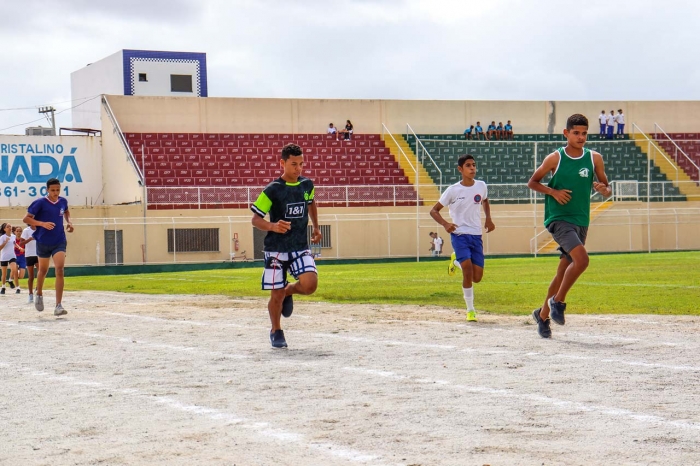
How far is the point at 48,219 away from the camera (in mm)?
15227

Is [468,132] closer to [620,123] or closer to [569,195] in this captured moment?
[620,123]

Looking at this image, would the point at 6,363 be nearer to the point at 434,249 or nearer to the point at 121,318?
the point at 121,318

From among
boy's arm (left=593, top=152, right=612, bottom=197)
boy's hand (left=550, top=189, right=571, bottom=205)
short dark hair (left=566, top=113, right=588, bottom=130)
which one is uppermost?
short dark hair (left=566, top=113, right=588, bottom=130)

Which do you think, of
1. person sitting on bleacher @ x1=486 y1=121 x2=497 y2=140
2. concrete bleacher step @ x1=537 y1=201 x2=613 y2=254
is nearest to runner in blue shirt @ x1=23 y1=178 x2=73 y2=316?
concrete bleacher step @ x1=537 y1=201 x2=613 y2=254

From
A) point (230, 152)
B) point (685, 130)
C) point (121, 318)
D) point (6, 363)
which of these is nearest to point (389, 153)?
point (230, 152)

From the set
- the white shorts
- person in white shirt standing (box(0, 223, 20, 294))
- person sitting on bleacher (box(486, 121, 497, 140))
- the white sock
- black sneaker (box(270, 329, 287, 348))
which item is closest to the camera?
black sneaker (box(270, 329, 287, 348))

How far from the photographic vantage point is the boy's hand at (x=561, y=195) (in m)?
10.1

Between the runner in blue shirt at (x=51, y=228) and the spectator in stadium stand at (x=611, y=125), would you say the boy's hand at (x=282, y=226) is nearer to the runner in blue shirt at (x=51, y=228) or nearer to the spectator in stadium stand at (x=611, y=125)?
the runner in blue shirt at (x=51, y=228)

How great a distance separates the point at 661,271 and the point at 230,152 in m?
27.4

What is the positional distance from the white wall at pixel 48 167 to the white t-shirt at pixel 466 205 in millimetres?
38246

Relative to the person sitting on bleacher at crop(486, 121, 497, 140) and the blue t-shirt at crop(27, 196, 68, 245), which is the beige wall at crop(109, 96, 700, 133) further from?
the blue t-shirt at crop(27, 196, 68, 245)

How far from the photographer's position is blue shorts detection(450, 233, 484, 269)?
1277 cm

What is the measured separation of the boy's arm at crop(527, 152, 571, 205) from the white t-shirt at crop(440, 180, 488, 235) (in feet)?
8.37

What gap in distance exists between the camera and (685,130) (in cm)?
5538
